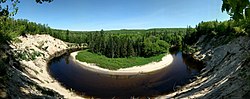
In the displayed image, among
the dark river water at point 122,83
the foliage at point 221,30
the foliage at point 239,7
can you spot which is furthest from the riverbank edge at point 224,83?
the foliage at point 239,7

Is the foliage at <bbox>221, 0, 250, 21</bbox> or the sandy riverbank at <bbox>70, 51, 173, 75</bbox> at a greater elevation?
the foliage at <bbox>221, 0, 250, 21</bbox>

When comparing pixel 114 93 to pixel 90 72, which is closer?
pixel 114 93

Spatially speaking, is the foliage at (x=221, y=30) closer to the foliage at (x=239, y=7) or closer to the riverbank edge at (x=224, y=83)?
the riverbank edge at (x=224, y=83)

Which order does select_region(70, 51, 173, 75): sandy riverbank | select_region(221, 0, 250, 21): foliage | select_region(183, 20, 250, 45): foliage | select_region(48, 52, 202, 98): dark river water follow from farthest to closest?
select_region(70, 51, 173, 75): sandy riverbank, select_region(183, 20, 250, 45): foliage, select_region(48, 52, 202, 98): dark river water, select_region(221, 0, 250, 21): foliage

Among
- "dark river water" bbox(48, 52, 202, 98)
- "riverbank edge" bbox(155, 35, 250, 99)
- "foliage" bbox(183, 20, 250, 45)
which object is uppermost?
"foliage" bbox(183, 20, 250, 45)

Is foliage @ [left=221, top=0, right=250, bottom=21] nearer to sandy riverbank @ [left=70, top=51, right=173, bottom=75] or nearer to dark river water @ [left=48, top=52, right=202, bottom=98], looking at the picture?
dark river water @ [left=48, top=52, right=202, bottom=98]

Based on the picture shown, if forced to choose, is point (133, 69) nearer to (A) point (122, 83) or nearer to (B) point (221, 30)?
(A) point (122, 83)

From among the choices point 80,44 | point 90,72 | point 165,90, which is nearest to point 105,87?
point 165,90

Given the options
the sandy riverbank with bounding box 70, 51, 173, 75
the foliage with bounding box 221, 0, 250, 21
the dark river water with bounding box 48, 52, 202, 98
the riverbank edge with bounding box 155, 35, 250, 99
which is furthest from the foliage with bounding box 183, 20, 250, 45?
the sandy riverbank with bounding box 70, 51, 173, 75

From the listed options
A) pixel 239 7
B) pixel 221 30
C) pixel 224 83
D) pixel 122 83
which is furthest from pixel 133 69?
pixel 239 7

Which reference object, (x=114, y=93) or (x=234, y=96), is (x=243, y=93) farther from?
(x=114, y=93)

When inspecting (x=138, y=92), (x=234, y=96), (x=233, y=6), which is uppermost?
(x=233, y=6)
